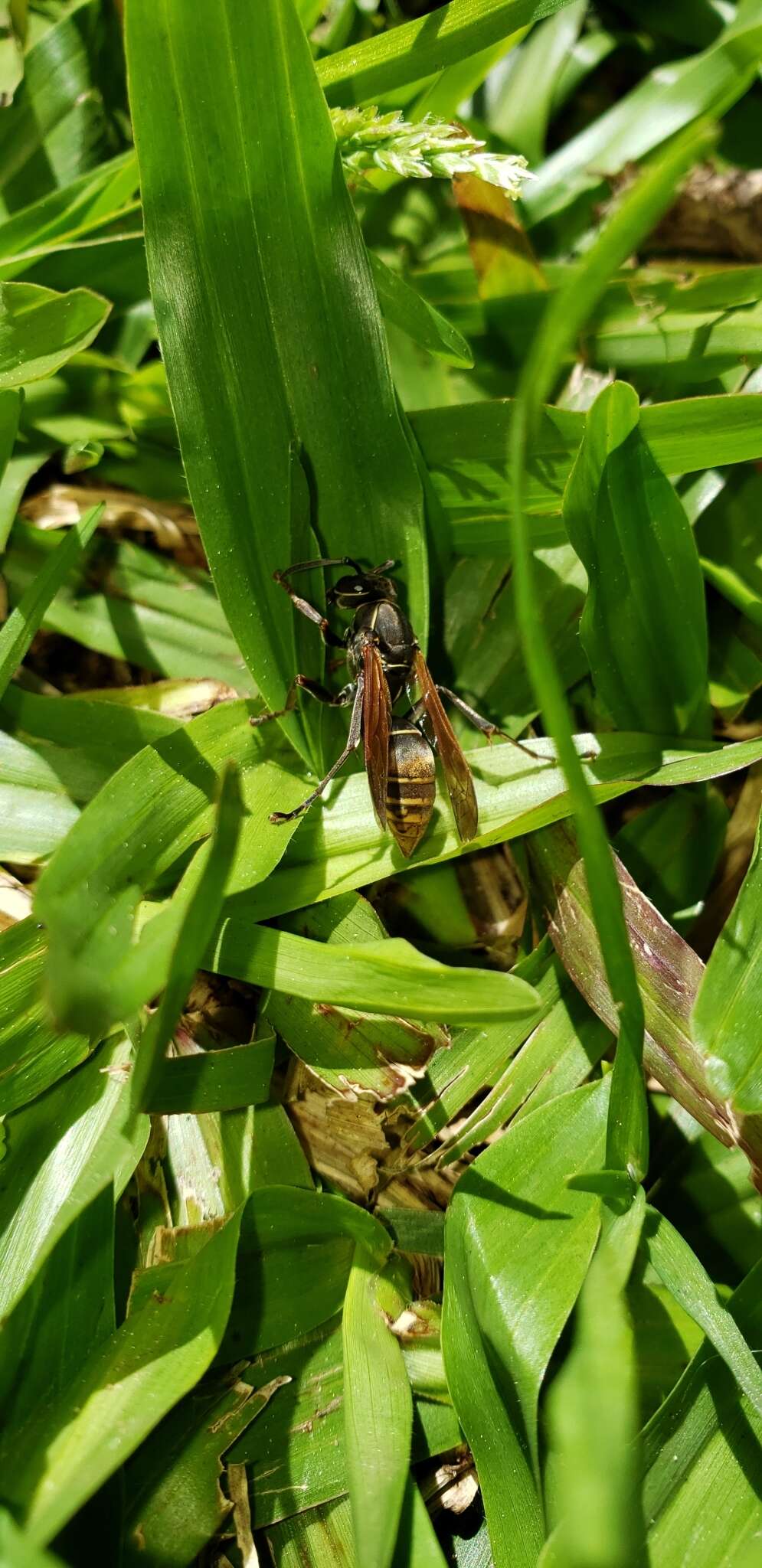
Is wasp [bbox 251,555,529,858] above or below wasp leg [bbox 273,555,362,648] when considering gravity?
below

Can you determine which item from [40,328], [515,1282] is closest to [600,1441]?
[515,1282]

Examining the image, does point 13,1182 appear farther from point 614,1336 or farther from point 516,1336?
point 614,1336

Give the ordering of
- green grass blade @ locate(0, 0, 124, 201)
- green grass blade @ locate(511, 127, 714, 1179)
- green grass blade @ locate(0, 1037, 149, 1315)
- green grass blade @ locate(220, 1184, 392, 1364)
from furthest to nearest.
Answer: green grass blade @ locate(0, 0, 124, 201) < green grass blade @ locate(220, 1184, 392, 1364) < green grass blade @ locate(0, 1037, 149, 1315) < green grass blade @ locate(511, 127, 714, 1179)

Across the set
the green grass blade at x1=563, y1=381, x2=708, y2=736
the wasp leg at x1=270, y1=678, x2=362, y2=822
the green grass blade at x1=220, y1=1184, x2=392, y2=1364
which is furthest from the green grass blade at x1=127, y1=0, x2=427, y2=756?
the green grass blade at x1=220, y1=1184, x2=392, y2=1364

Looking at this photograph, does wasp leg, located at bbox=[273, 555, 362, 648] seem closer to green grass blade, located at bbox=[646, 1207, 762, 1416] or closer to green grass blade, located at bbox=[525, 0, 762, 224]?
green grass blade, located at bbox=[525, 0, 762, 224]

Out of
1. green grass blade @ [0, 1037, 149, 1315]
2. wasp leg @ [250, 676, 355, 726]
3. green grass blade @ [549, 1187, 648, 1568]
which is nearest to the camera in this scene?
green grass blade @ [549, 1187, 648, 1568]

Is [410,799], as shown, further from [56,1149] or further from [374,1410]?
[374,1410]

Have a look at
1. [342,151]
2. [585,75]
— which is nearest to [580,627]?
[342,151]

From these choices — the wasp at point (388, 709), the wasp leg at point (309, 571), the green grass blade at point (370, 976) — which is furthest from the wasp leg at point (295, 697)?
the green grass blade at point (370, 976)
